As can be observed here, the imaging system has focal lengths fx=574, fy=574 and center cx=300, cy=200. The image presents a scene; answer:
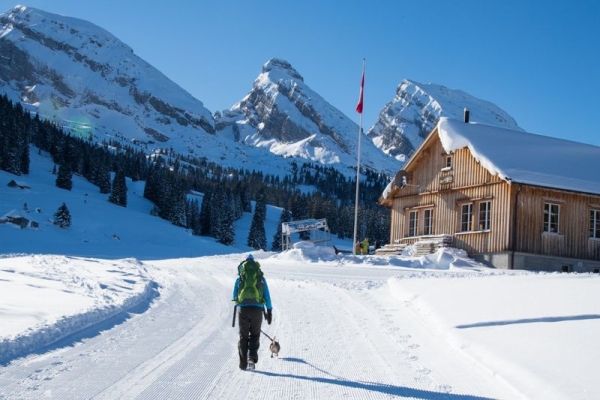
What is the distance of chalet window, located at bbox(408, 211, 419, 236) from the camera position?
3027cm

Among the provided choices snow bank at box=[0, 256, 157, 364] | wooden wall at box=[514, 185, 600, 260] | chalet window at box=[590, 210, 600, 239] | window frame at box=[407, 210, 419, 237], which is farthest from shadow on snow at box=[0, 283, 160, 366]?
chalet window at box=[590, 210, 600, 239]

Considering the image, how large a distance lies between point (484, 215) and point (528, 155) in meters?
3.77

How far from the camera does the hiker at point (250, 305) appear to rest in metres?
7.96

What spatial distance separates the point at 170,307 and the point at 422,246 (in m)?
17.0

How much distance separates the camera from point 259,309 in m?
8.27

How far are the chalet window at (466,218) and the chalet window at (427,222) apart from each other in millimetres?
2292

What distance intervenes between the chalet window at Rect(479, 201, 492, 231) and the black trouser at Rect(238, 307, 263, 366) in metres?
18.9

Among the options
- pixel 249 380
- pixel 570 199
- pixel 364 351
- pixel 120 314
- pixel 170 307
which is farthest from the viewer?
pixel 570 199

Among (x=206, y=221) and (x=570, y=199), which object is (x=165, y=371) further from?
(x=206, y=221)

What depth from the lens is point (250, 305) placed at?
27.0ft

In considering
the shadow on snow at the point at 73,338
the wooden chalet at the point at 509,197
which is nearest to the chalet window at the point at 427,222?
the wooden chalet at the point at 509,197

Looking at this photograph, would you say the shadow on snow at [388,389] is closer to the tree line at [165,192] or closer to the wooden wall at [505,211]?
the wooden wall at [505,211]

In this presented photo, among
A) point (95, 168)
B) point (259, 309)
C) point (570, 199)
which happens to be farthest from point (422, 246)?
point (95, 168)

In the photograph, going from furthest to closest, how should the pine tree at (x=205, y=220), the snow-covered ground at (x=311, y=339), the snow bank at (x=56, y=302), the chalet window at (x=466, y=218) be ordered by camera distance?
the pine tree at (x=205, y=220), the chalet window at (x=466, y=218), the snow bank at (x=56, y=302), the snow-covered ground at (x=311, y=339)
